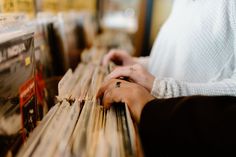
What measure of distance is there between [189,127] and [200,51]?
40cm

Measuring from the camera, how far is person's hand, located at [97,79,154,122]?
25.2 inches

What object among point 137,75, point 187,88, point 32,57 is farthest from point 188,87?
point 32,57

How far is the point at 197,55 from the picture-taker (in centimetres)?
90

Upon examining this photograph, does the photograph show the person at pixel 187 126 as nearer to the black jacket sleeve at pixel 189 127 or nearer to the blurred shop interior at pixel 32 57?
the black jacket sleeve at pixel 189 127

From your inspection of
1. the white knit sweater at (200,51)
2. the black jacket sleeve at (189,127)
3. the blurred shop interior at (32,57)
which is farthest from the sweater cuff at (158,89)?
the blurred shop interior at (32,57)

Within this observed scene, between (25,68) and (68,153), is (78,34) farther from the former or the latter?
(68,153)

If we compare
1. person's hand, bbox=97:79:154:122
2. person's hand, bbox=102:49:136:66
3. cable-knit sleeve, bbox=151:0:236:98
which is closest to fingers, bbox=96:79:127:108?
person's hand, bbox=97:79:154:122

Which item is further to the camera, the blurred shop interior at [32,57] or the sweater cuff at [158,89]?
the sweater cuff at [158,89]

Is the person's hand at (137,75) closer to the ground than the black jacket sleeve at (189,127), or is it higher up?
higher up

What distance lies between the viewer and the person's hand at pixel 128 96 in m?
0.64

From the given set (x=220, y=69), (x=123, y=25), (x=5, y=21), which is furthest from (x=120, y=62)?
(x=123, y=25)

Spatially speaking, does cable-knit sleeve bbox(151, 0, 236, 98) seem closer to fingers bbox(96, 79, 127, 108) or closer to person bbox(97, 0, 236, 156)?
person bbox(97, 0, 236, 156)

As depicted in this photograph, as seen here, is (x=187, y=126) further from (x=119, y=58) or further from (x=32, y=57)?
(x=119, y=58)

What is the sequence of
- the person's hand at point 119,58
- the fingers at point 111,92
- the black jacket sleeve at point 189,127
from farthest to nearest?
1. the person's hand at point 119,58
2. the fingers at point 111,92
3. the black jacket sleeve at point 189,127
